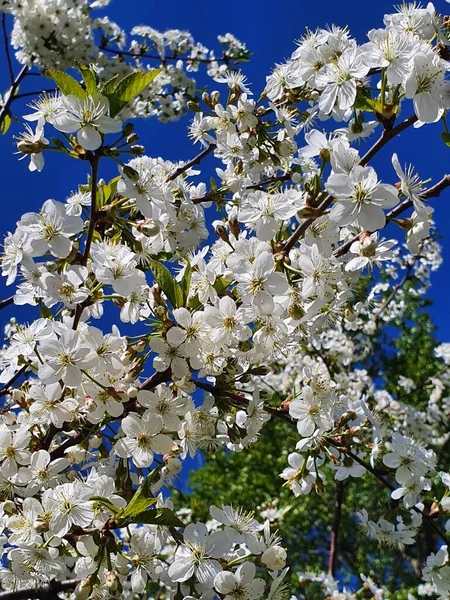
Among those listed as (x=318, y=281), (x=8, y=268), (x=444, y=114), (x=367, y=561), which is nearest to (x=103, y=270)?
(x=8, y=268)

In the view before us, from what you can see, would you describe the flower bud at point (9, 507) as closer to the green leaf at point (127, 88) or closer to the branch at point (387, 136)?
the green leaf at point (127, 88)

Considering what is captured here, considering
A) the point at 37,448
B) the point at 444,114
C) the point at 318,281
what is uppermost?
the point at 444,114

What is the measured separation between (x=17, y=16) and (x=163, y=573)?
5590 millimetres

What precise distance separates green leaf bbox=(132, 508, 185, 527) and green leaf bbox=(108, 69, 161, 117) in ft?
3.12

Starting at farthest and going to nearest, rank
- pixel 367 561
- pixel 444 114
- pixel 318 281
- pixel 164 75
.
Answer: pixel 367 561 → pixel 164 75 → pixel 318 281 → pixel 444 114

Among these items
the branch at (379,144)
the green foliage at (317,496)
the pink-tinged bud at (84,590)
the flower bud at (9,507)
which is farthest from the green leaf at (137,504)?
the green foliage at (317,496)

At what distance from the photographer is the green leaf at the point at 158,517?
1.26 m

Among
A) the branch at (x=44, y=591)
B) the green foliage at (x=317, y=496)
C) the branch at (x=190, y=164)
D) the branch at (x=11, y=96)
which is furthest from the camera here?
the green foliage at (x=317, y=496)

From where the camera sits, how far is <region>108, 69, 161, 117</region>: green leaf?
1.28m

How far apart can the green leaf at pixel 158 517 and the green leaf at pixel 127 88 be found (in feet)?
3.12

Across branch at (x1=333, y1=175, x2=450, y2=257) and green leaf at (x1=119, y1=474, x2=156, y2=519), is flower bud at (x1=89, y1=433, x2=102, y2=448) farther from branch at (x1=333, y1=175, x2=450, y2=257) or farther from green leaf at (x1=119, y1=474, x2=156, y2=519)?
branch at (x1=333, y1=175, x2=450, y2=257)

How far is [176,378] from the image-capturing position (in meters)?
1.45

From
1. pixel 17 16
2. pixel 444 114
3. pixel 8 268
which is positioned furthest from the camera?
pixel 17 16

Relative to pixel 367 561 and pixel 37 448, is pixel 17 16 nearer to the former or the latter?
pixel 37 448
